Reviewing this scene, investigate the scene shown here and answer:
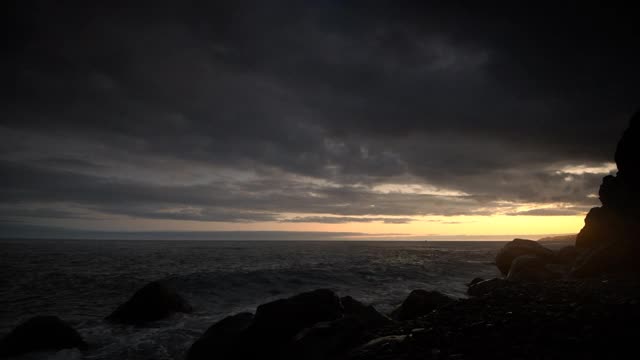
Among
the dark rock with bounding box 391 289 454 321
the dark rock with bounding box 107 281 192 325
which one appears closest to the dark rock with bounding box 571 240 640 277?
the dark rock with bounding box 391 289 454 321

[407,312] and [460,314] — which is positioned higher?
[460,314]

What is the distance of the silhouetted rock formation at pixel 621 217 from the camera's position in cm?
2416

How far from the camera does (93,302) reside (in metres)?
21.9

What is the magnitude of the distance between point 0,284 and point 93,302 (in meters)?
12.0

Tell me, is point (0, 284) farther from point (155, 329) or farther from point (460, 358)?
point (460, 358)

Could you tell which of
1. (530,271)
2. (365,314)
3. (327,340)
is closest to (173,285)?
(365,314)

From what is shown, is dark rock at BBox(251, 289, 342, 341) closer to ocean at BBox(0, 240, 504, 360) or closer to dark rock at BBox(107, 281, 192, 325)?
ocean at BBox(0, 240, 504, 360)

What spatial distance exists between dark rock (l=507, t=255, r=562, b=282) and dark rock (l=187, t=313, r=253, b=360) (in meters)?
21.2

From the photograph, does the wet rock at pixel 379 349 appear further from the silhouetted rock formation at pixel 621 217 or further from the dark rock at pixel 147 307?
the silhouetted rock formation at pixel 621 217

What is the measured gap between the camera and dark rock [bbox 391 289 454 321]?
1447 cm

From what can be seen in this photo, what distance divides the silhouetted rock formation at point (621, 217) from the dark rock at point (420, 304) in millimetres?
15701

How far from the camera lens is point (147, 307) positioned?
17516 mm

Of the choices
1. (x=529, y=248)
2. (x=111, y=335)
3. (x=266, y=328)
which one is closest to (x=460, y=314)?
(x=266, y=328)

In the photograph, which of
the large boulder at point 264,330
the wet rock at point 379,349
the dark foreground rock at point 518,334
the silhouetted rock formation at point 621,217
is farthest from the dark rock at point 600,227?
the wet rock at point 379,349
